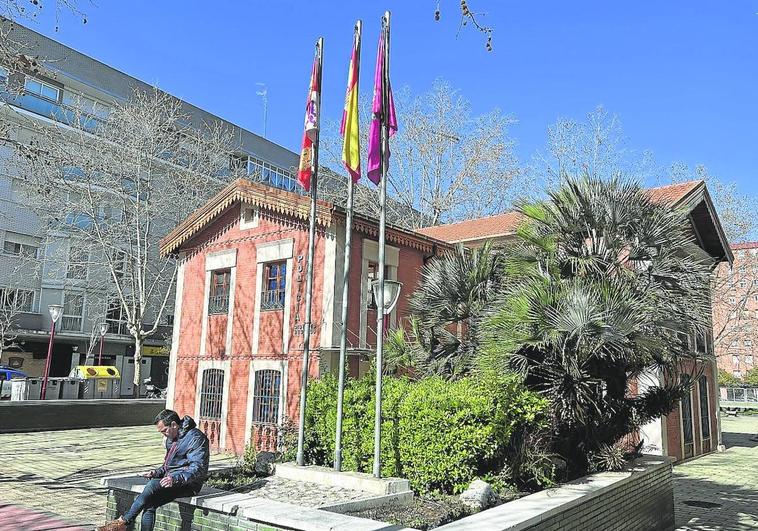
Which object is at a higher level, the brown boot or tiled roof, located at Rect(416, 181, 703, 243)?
tiled roof, located at Rect(416, 181, 703, 243)

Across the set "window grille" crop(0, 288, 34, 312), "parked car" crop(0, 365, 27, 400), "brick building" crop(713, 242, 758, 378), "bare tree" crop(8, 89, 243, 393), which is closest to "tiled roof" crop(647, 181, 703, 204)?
"bare tree" crop(8, 89, 243, 393)

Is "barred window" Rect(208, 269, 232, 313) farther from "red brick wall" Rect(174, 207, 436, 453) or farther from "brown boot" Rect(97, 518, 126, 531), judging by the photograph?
"brown boot" Rect(97, 518, 126, 531)

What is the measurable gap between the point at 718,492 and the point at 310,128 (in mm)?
10995

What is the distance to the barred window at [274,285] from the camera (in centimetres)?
1569

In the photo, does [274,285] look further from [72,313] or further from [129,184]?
[72,313]

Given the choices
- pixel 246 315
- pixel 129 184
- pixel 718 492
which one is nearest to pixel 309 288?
pixel 246 315

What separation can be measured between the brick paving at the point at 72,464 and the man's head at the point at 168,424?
239cm

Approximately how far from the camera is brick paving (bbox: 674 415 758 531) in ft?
33.8

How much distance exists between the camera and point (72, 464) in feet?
46.0

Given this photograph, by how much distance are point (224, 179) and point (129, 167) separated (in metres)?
6.30

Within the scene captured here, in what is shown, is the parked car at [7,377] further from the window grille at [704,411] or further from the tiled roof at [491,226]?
the window grille at [704,411]

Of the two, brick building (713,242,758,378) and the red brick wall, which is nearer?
the red brick wall

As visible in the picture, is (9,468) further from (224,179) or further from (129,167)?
(224,179)

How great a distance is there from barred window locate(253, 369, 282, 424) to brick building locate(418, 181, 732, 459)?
677cm
